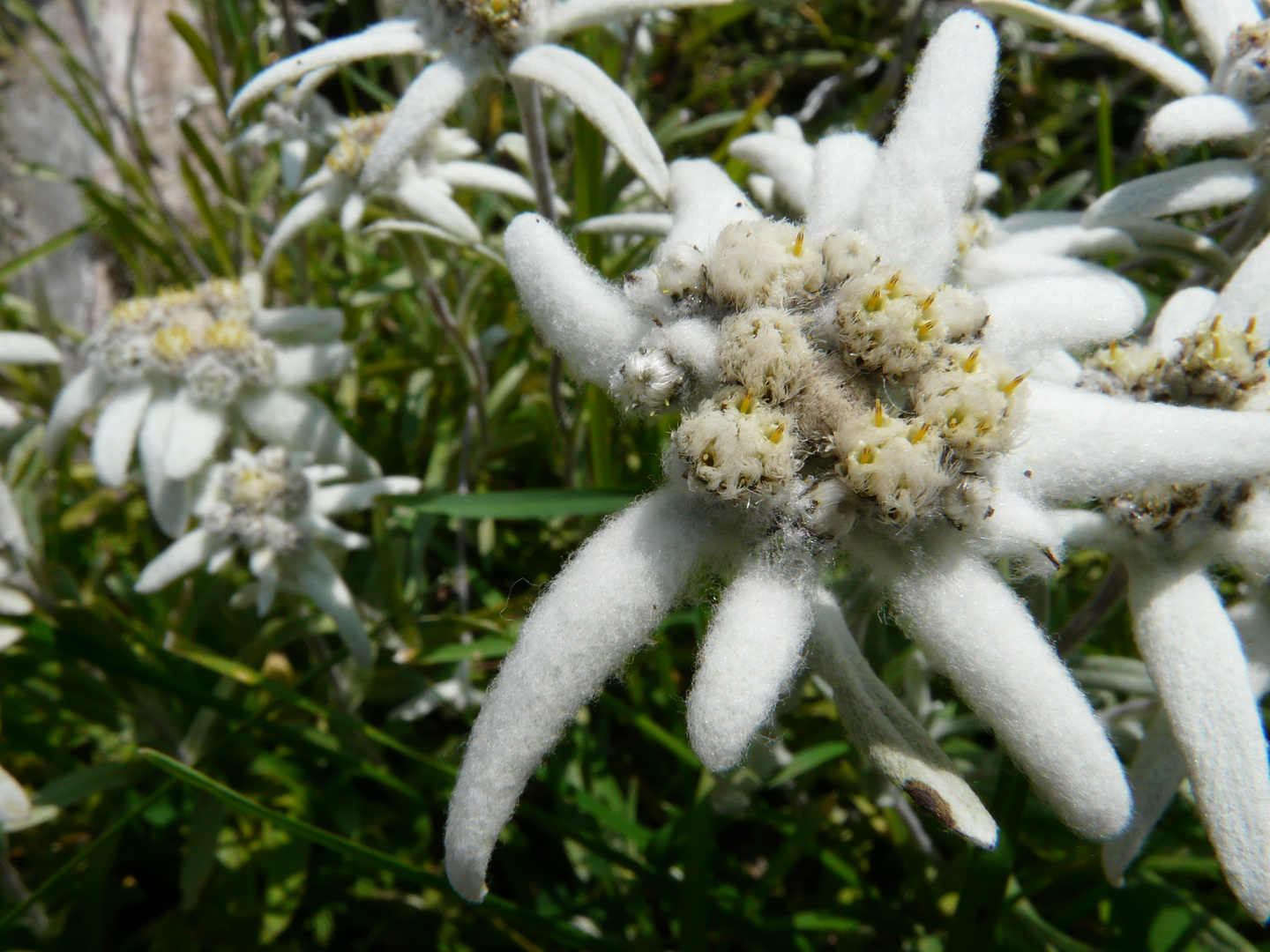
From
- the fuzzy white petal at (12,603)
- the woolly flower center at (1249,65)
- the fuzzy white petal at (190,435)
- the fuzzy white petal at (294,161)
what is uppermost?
the woolly flower center at (1249,65)

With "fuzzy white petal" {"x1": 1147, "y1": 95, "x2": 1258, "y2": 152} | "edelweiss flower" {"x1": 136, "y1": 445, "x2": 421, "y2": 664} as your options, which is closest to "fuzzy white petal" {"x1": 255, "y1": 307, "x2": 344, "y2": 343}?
"edelweiss flower" {"x1": 136, "y1": 445, "x2": 421, "y2": 664}

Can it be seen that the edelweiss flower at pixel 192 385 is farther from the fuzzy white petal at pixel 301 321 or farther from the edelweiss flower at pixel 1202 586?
the edelweiss flower at pixel 1202 586

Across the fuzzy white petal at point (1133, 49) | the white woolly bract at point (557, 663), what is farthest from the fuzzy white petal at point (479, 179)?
the white woolly bract at point (557, 663)

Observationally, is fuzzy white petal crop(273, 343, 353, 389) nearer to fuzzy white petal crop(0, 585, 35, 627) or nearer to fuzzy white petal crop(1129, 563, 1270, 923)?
fuzzy white petal crop(0, 585, 35, 627)

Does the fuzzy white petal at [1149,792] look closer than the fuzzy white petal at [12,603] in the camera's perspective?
Yes

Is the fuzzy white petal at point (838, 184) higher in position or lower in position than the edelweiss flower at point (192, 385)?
higher

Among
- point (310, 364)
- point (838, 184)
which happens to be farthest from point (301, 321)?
A: point (838, 184)

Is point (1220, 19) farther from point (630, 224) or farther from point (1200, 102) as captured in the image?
point (630, 224)

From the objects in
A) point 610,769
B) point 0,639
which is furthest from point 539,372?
point 0,639
